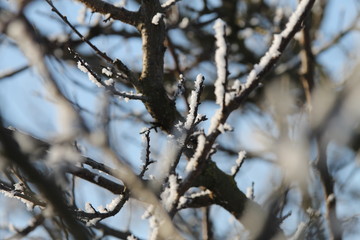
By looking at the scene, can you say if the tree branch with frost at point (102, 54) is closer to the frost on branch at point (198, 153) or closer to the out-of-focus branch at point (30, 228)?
the frost on branch at point (198, 153)

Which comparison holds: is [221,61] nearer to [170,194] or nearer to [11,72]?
[170,194]

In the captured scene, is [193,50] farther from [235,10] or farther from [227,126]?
[227,126]


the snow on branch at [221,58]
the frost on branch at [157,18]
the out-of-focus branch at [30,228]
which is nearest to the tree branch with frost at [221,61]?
the snow on branch at [221,58]

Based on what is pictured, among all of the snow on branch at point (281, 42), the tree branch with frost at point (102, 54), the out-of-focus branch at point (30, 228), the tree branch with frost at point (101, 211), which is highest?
the snow on branch at point (281, 42)

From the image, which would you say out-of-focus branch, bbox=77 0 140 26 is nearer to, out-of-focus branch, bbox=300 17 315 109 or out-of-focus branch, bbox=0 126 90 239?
out-of-focus branch, bbox=0 126 90 239

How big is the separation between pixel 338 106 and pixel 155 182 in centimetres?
93

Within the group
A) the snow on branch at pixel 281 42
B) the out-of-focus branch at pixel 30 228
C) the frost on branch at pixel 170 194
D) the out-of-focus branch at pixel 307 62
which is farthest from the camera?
the out-of-focus branch at pixel 307 62

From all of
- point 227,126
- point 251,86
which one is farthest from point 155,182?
point 251,86

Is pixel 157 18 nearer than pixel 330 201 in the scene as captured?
Yes

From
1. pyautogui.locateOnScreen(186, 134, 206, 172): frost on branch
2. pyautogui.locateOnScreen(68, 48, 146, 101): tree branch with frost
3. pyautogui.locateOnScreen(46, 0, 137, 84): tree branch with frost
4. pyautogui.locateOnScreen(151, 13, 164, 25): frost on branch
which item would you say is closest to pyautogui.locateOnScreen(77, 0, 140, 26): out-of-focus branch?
pyautogui.locateOnScreen(151, 13, 164, 25): frost on branch

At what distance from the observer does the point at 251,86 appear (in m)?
1.79

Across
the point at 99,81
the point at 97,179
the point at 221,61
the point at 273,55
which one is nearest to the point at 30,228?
the point at 97,179

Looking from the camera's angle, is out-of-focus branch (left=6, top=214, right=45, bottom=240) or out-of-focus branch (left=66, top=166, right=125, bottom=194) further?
out-of-focus branch (left=6, top=214, right=45, bottom=240)

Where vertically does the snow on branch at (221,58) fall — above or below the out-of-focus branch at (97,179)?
above
